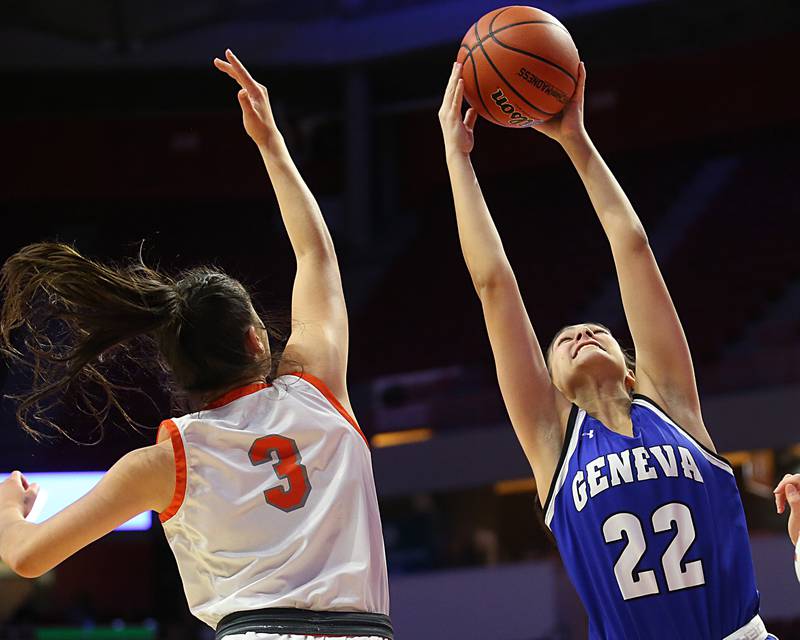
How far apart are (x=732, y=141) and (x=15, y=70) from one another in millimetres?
9237

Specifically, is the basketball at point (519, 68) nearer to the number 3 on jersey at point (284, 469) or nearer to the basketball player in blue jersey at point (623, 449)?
the basketball player in blue jersey at point (623, 449)

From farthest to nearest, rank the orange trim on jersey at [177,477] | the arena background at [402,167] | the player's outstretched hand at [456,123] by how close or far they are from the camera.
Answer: the arena background at [402,167] → the player's outstretched hand at [456,123] → the orange trim on jersey at [177,477]

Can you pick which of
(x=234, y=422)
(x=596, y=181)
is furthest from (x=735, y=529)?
(x=234, y=422)

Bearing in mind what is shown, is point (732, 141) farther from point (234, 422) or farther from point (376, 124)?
point (234, 422)

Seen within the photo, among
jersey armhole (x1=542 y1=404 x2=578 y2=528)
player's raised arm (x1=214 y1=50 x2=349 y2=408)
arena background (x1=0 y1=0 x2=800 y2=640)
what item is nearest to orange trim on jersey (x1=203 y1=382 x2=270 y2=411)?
player's raised arm (x1=214 y1=50 x2=349 y2=408)

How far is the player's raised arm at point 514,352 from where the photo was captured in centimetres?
285

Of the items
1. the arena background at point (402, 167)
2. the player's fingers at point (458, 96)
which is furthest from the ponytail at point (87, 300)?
the arena background at point (402, 167)

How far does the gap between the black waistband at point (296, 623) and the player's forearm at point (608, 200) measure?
1321mm

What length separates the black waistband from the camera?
1.99 metres

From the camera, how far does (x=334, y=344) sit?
93.8 inches

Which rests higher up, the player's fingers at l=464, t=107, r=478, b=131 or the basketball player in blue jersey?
the player's fingers at l=464, t=107, r=478, b=131

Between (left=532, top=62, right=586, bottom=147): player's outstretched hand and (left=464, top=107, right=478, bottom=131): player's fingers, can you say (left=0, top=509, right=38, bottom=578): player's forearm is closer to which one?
(left=464, top=107, right=478, bottom=131): player's fingers

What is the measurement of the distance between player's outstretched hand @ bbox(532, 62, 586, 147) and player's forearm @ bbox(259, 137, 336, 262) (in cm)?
86

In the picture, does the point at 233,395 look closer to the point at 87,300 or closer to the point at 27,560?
the point at 87,300
